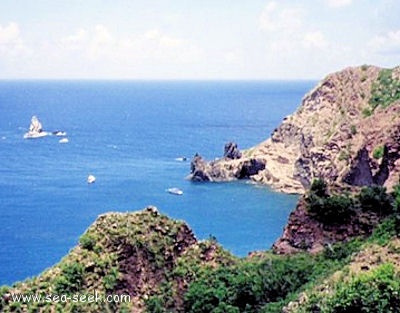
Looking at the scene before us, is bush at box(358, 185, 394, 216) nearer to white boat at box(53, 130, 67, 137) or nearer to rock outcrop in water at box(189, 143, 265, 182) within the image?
rock outcrop in water at box(189, 143, 265, 182)

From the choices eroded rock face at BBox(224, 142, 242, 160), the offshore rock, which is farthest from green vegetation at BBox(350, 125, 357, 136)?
eroded rock face at BBox(224, 142, 242, 160)

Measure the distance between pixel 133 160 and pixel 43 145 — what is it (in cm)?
2103

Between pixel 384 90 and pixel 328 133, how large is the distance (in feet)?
28.1

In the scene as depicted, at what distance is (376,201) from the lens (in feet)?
102

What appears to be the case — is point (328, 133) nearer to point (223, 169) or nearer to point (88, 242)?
point (223, 169)

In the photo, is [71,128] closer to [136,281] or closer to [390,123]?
[390,123]

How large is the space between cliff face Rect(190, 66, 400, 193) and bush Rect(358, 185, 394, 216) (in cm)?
2540

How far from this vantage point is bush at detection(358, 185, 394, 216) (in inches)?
1218

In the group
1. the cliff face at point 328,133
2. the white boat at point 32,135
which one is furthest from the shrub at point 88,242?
the white boat at point 32,135

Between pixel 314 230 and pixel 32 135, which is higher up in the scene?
pixel 314 230

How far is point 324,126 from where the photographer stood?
3339 inches

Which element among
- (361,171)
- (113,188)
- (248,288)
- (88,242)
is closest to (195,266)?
(248,288)

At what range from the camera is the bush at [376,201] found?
30938 millimetres

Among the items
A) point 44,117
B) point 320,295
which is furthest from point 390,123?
point 44,117
